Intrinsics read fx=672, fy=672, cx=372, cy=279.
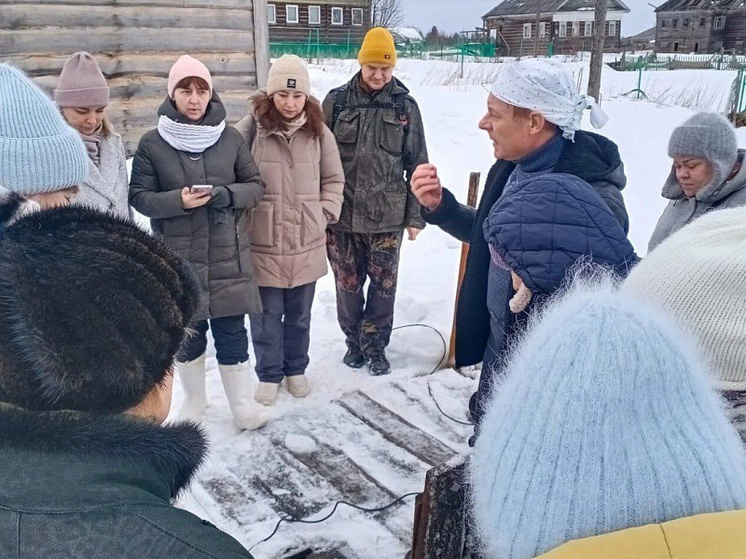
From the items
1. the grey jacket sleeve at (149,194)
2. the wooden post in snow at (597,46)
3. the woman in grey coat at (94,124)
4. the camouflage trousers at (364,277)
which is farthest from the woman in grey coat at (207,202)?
the wooden post in snow at (597,46)

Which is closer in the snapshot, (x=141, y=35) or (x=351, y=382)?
(x=351, y=382)

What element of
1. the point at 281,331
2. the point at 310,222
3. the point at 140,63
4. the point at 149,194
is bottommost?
the point at 281,331

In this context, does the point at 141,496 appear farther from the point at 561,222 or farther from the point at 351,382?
the point at 351,382

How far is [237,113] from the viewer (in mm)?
7391

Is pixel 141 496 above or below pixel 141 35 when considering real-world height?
below

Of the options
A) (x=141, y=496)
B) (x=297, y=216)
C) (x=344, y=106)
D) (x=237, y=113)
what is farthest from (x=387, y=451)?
(x=237, y=113)

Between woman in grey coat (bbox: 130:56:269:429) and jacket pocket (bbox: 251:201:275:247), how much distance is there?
0.42 feet

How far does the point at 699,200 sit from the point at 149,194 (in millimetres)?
2689

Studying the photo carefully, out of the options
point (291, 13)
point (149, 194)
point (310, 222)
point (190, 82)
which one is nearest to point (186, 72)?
point (190, 82)

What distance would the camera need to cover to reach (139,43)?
681 cm

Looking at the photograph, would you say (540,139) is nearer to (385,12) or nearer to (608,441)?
(608,441)

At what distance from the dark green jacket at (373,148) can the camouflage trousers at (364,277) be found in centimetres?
12

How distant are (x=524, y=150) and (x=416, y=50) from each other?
3361cm

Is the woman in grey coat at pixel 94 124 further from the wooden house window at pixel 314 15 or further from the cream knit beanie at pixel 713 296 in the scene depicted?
the wooden house window at pixel 314 15
